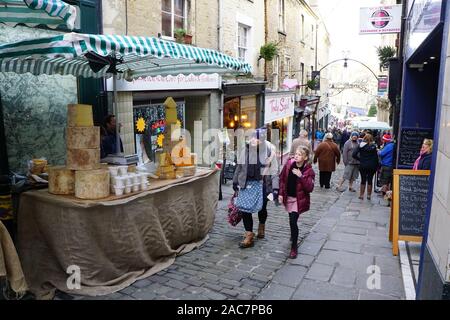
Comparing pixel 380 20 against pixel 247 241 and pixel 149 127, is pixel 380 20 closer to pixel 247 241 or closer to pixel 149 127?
pixel 149 127

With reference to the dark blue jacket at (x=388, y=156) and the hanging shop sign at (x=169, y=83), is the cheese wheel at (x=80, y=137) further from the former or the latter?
the dark blue jacket at (x=388, y=156)

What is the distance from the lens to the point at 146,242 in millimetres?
5004

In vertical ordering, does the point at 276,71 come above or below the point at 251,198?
above

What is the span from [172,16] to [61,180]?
22.2 feet

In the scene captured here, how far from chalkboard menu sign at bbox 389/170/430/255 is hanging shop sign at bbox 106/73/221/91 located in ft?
16.7

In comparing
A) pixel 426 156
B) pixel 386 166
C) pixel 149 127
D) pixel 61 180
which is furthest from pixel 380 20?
pixel 61 180

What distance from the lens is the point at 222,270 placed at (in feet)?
17.0

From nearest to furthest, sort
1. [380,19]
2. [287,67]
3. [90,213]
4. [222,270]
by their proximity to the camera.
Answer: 1. [90,213]
2. [222,270]
3. [380,19]
4. [287,67]

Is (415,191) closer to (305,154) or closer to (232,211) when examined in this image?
(305,154)

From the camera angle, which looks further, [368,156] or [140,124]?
[368,156]

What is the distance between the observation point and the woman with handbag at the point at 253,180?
6.09 metres

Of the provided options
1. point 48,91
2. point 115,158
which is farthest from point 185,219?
point 48,91

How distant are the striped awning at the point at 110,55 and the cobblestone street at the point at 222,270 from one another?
282 cm

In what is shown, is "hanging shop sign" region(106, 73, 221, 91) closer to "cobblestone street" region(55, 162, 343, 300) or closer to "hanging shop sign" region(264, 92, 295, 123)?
"cobblestone street" region(55, 162, 343, 300)
